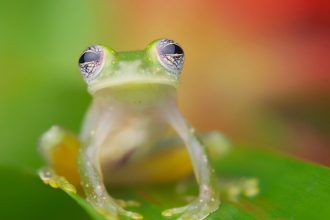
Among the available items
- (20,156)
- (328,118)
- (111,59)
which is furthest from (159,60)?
(328,118)

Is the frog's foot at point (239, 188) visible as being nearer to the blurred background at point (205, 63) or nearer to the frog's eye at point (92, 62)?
the frog's eye at point (92, 62)

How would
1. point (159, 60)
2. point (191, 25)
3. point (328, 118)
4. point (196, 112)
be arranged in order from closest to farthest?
point (159, 60)
point (328, 118)
point (196, 112)
point (191, 25)

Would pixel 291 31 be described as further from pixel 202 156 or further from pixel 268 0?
pixel 202 156

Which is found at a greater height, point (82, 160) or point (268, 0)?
point (268, 0)

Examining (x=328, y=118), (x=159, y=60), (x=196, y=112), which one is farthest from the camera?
(x=196, y=112)

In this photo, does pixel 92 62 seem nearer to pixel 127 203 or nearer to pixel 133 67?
pixel 133 67

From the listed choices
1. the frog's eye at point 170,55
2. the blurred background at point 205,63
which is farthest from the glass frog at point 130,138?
the blurred background at point 205,63

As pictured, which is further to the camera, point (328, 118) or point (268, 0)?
point (268, 0)

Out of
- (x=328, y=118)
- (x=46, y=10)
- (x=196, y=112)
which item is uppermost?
(x=46, y=10)
